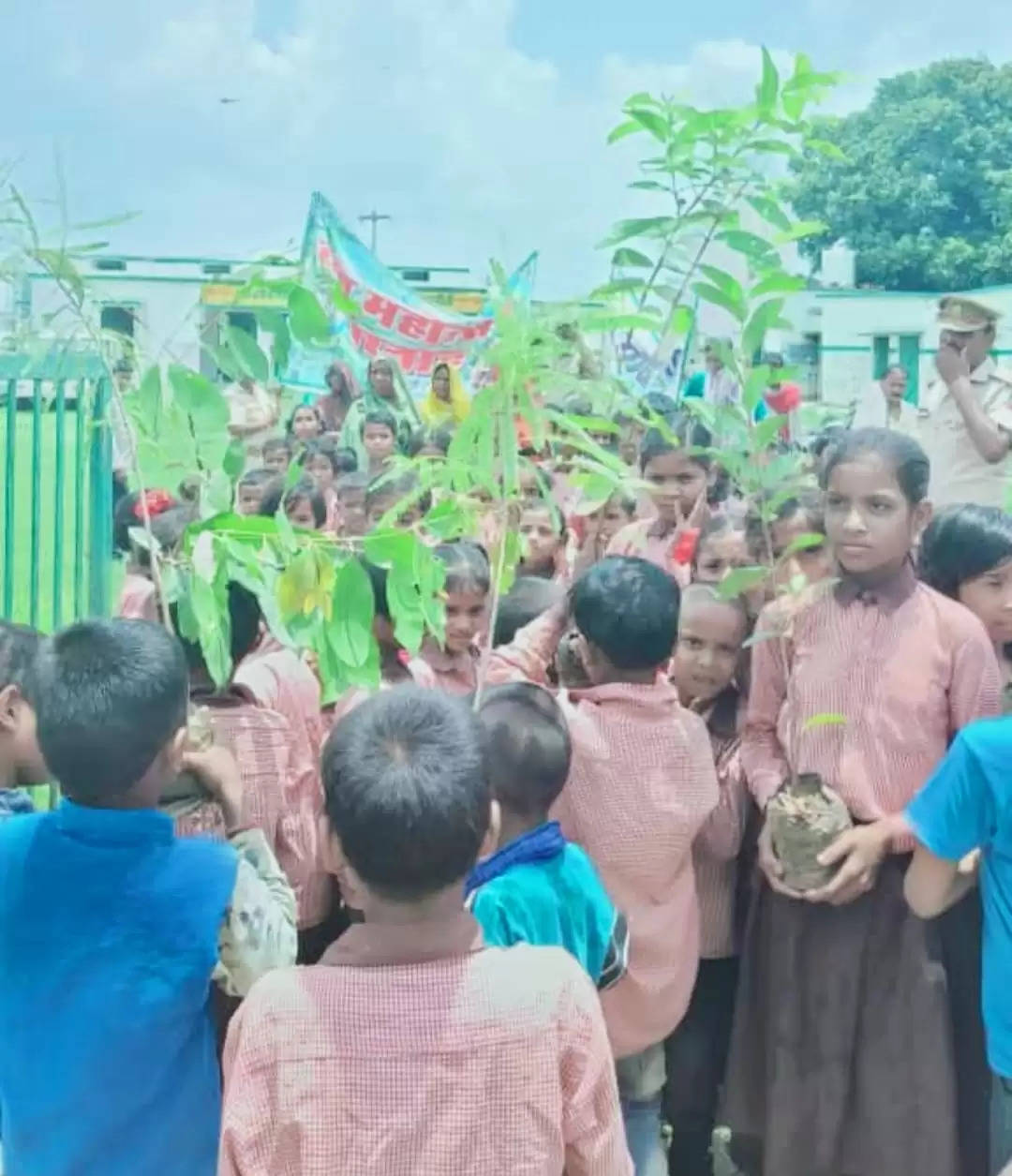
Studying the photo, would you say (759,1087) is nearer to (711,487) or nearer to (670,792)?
(670,792)

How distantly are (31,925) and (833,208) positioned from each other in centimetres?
3634

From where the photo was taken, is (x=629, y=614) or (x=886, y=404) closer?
(x=629, y=614)

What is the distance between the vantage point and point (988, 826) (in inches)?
89.4

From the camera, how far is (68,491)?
Result: 3771 mm

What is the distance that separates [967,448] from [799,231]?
3.08 meters

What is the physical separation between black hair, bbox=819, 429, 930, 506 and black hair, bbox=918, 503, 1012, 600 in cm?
19

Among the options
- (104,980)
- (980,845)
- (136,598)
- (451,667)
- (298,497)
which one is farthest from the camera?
(298,497)

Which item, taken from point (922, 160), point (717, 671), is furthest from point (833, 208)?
point (717, 671)

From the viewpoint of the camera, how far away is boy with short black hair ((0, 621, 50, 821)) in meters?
2.28

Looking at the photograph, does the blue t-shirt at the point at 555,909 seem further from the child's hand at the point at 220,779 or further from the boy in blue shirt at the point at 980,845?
the boy in blue shirt at the point at 980,845

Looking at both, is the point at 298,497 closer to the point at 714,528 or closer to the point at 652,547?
the point at 652,547

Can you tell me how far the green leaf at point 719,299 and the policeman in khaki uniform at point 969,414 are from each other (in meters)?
2.79

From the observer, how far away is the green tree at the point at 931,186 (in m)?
33.9

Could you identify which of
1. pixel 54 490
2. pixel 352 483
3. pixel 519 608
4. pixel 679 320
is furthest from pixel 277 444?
pixel 679 320
